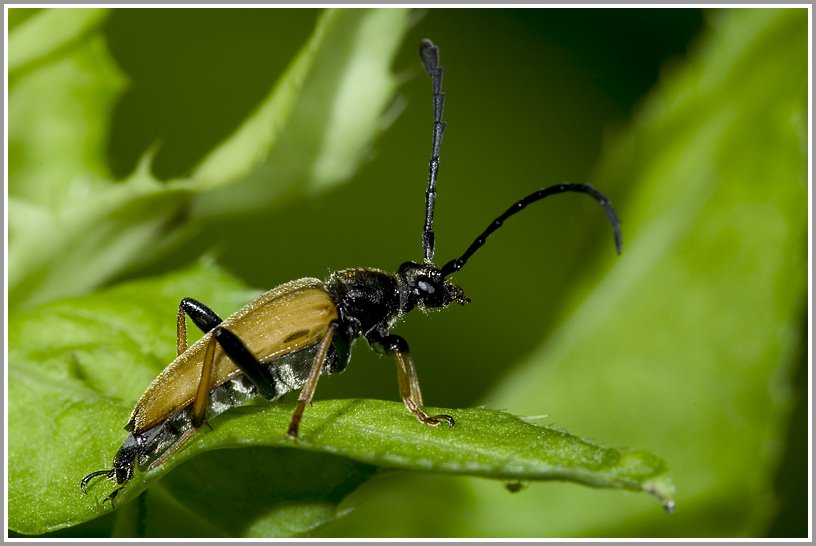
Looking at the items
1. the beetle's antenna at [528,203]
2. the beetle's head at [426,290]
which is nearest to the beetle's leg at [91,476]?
the beetle's head at [426,290]

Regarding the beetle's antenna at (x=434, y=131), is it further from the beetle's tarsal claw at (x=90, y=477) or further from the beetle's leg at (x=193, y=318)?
the beetle's tarsal claw at (x=90, y=477)

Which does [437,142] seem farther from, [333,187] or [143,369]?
[143,369]

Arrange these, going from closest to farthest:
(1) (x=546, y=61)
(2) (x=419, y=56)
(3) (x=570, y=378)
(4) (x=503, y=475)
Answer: (4) (x=503, y=475), (3) (x=570, y=378), (2) (x=419, y=56), (1) (x=546, y=61)

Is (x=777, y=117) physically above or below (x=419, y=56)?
below

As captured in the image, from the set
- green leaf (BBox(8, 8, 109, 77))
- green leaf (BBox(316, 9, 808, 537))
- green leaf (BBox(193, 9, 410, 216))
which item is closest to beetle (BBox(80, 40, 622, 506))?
green leaf (BBox(316, 9, 808, 537))

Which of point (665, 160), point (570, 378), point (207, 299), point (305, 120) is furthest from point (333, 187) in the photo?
point (665, 160)

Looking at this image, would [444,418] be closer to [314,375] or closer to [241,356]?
[314,375]
